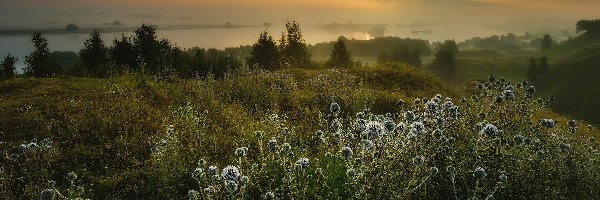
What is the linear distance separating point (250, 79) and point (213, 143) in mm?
9243

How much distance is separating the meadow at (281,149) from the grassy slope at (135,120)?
1.8 inches

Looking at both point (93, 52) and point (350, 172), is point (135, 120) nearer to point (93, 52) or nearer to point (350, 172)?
point (350, 172)

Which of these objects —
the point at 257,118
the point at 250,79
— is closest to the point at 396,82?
the point at 250,79

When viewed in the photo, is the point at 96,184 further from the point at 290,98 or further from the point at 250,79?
the point at 250,79

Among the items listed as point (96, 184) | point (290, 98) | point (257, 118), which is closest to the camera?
point (96, 184)

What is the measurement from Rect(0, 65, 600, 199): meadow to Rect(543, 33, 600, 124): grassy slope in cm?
8016

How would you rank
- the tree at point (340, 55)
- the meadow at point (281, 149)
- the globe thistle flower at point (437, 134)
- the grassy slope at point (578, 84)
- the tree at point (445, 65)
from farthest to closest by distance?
the tree at point (445, 65), the grassy slope at point (578, 84), the tree at point (340, 55), the globe thistle flower at point (437, 134), the meadow at point (281, 149)

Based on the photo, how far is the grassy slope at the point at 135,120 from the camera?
8023 mm

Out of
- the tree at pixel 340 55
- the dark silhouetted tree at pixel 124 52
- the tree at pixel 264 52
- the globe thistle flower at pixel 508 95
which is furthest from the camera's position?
the tree at pixel 340 55

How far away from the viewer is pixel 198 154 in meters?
9.04

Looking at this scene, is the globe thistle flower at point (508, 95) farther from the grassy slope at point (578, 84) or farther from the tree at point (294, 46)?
the grassy slope at point (578, 84)

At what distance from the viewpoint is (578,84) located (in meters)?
96.9

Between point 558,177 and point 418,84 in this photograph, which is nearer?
point 558,177

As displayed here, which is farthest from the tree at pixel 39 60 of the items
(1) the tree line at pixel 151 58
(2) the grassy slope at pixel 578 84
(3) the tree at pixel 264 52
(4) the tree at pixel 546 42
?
(4) the tree at pixel 546 42
